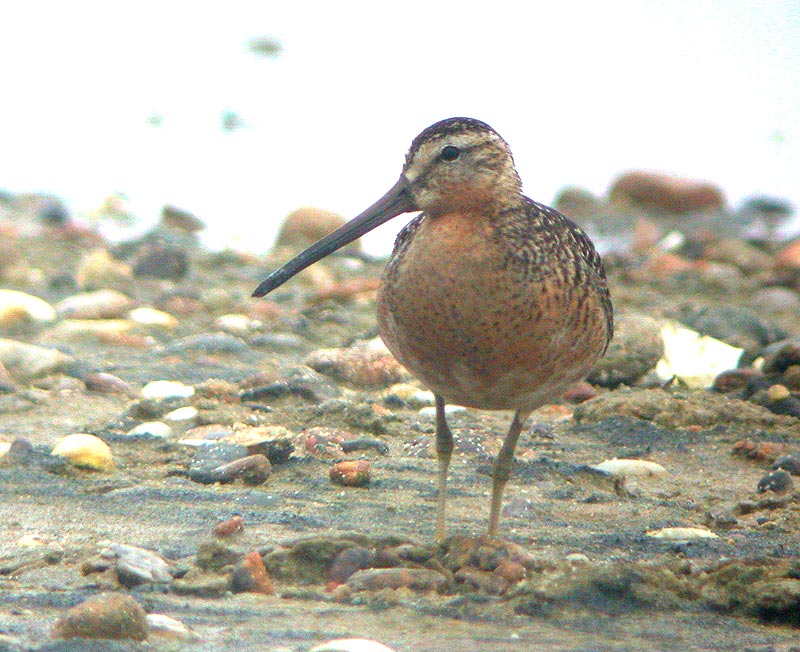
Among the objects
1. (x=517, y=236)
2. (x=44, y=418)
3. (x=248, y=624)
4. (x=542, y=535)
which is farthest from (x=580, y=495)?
(x=44, y=418)

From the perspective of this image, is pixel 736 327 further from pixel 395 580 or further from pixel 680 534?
pixel 395 580

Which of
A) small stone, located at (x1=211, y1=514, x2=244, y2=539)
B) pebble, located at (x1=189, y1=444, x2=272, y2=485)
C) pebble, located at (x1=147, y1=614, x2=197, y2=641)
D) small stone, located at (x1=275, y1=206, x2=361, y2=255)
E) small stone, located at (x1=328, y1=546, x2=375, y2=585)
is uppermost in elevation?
small stone, located at (x1=275, y1=206, x2=361, y2=255)

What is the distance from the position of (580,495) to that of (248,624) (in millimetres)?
2063

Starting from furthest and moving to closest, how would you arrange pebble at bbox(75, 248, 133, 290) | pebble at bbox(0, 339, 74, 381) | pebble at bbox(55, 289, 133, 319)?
pebble at bbox(75, 248, 133, 290) < pebble at bbox(55, 289, 133, 319) < pebble at bbox(0, 339, 74, 381)

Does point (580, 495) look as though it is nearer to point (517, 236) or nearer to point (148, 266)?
point (517, 236)

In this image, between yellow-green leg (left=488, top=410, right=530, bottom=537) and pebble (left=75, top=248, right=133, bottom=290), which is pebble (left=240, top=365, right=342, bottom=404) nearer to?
yellow-green leg (left=488, top=410, right=530, bottom=537)

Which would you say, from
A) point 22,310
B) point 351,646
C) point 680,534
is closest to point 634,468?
point 680,534

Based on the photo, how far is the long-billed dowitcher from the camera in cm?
448

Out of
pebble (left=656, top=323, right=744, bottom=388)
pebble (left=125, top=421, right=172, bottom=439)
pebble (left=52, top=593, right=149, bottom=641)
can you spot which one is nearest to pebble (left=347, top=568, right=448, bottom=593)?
pebble (left=52, top=593, right=149, bottom=641)

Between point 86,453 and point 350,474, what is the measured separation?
3.77 ft

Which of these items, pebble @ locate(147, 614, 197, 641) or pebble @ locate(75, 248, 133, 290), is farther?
pebble @ locate(75, 248, 133, 290)

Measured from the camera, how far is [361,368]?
695 centimetres

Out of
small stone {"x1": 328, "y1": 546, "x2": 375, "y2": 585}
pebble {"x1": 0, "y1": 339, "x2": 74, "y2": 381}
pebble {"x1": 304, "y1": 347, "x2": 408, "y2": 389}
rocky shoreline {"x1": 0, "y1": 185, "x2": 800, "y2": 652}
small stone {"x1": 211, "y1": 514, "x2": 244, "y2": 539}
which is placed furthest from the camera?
pebble {"x1": 304, "y1": 347, "x2": 408, "y2": 389}

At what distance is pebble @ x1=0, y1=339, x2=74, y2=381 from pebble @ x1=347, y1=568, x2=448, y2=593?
3.40 m
